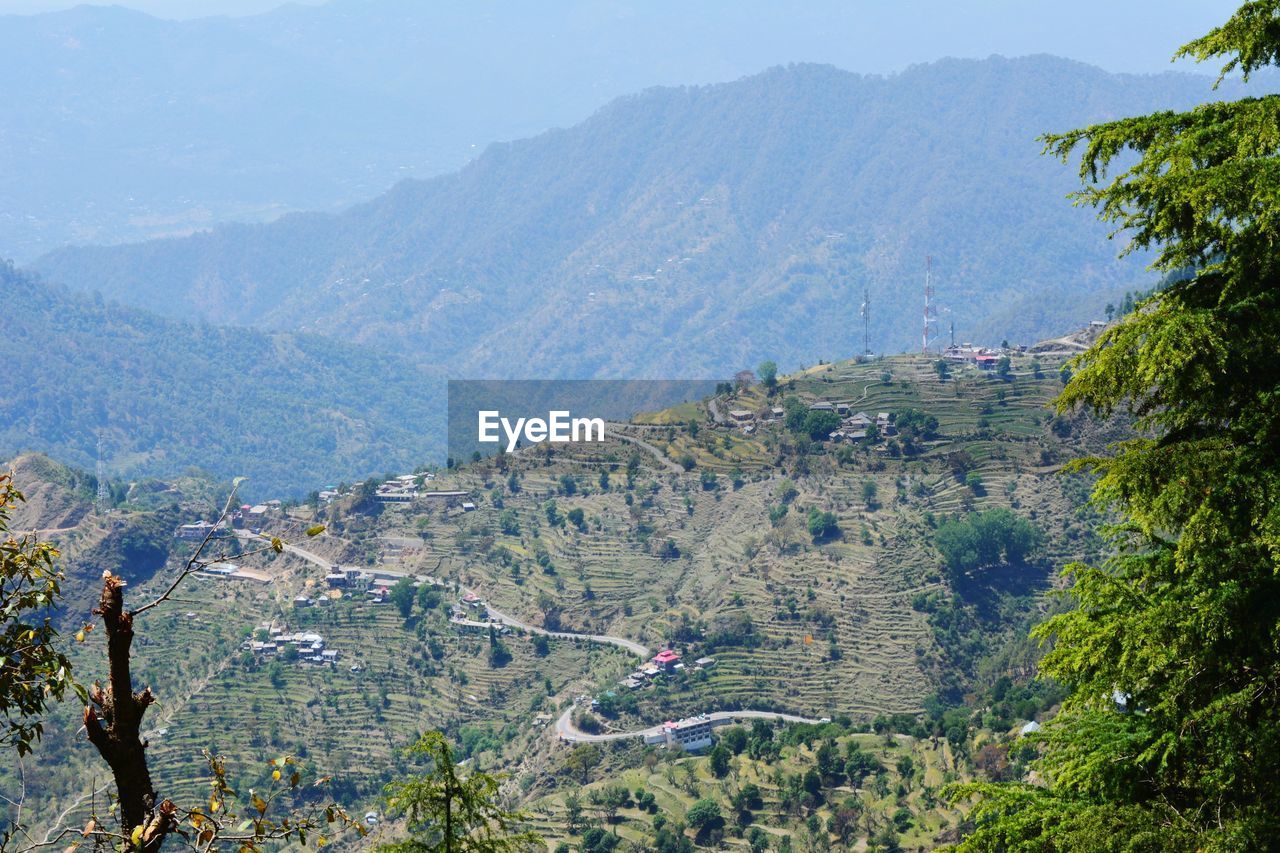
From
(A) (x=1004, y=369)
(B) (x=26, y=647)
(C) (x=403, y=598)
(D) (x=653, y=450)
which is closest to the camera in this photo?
(B) (x=26, y=647)

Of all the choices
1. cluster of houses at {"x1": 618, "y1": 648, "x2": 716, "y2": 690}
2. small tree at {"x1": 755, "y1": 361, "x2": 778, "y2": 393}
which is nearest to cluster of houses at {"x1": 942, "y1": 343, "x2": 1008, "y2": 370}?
small tree at {"x1": 755, "y1": 361, "x2": 778, "y2": 393}

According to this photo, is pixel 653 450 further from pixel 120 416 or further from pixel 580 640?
pixel 120 416

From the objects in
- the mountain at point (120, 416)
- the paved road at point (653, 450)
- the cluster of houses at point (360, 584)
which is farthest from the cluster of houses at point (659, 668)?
the mountain at point (120, 416)

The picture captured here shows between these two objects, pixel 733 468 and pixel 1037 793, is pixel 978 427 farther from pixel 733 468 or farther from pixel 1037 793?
pixel 1037 793

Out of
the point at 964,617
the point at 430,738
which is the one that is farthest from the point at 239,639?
the point at 430,738

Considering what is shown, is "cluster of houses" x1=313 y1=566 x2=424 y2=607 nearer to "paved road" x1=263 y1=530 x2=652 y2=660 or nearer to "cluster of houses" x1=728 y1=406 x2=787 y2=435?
"paved road" x1=263 y1=530 x2=652 y2=660

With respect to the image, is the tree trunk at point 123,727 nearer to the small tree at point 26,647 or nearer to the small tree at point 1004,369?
A: the small tree at point 26,647

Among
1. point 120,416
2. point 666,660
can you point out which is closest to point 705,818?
point 666,660
